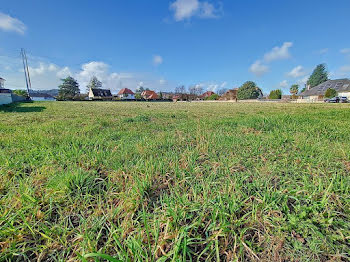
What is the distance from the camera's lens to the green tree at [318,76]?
6116cm

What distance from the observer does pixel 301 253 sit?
107 centimetres

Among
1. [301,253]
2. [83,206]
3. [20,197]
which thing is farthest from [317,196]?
[20,197]

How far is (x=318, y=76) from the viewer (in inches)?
2452

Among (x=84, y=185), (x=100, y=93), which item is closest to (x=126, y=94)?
(x=100, y=93)

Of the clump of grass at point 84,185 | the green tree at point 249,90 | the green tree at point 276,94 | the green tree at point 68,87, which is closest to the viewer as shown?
the clump of grass at point 84,185

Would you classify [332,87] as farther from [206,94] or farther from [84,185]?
[84,185]

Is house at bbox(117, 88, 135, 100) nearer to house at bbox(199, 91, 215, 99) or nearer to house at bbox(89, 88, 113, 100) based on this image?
house at bbox(89, 88, 113, 100)

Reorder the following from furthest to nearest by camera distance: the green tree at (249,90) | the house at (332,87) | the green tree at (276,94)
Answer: the green tree at (249,90), the green tree at (276,94), the house at (332,87)

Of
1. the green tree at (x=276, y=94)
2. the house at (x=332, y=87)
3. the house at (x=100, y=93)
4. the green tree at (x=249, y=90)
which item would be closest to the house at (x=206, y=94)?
the green tree at (x=249, y=90)

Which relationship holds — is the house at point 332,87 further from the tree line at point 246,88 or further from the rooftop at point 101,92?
the rooftop at point 101,92

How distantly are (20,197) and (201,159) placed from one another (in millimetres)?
2280

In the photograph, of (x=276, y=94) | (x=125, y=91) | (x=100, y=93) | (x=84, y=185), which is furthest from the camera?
(x=125, y=91)

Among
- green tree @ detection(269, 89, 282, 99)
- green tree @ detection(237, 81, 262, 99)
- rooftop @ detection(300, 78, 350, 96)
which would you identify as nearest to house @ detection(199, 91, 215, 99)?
green tree @ detection(237, 81, 262, 99)

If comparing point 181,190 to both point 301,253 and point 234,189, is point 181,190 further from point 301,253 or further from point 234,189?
point 301,253
